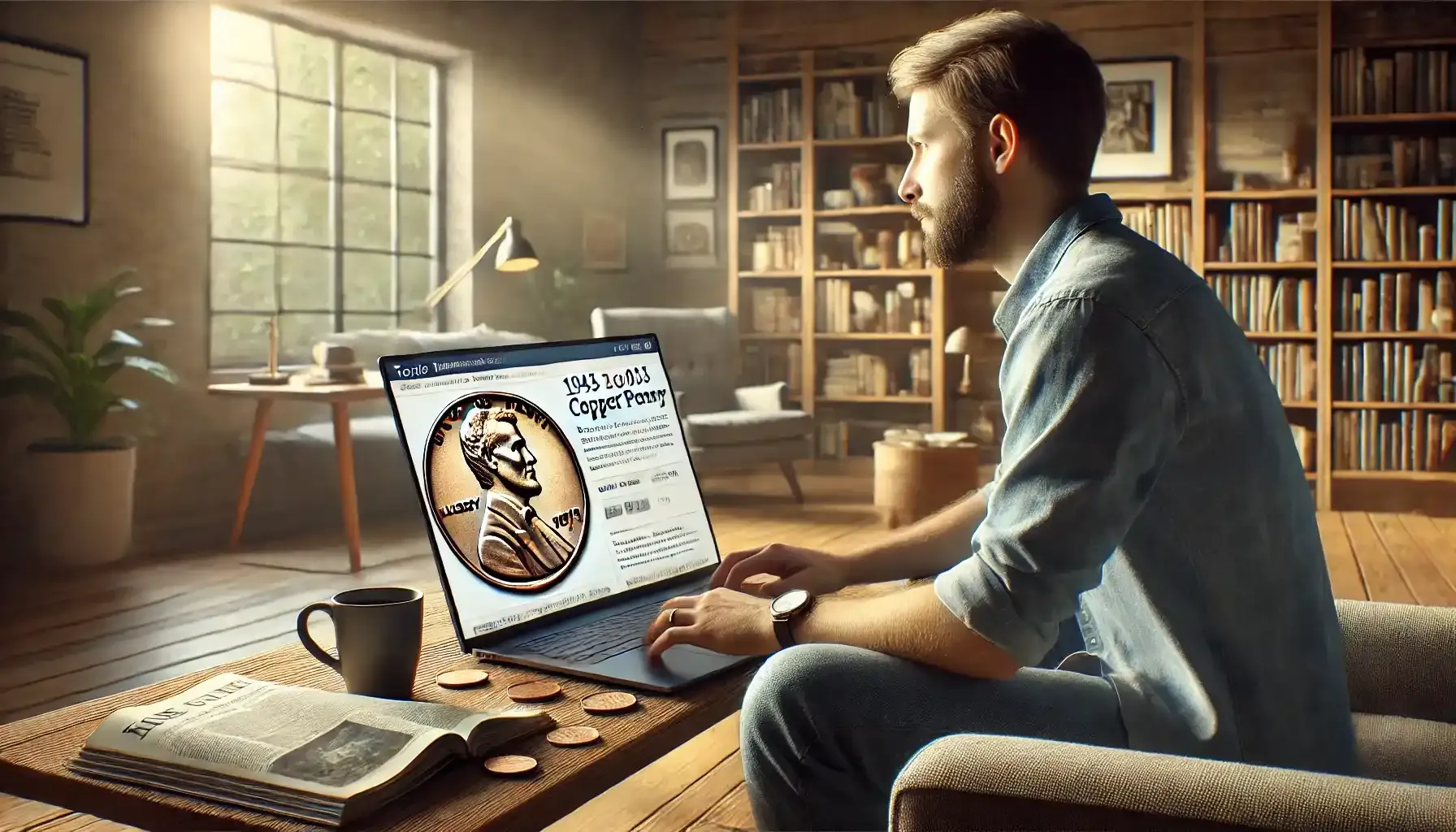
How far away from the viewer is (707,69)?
24.5 ft

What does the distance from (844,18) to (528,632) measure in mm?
6231

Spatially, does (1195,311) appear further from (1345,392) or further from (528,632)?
(1345,392)

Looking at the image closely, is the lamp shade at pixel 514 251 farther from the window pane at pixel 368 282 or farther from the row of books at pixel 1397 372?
the row of books at pixel 1397 372

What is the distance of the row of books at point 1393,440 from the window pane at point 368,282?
4662mm

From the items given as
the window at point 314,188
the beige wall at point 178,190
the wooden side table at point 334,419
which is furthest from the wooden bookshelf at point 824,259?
the wooden side table at point 334,419

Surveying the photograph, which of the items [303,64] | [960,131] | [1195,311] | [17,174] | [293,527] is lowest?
[293,527]

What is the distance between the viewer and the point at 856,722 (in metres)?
1.09

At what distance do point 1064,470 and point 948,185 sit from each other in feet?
1.21

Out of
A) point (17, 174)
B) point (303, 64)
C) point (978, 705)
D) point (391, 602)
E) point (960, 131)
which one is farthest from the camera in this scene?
point (303, 64)

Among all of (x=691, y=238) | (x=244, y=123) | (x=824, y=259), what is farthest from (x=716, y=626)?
(x=691, y=238)

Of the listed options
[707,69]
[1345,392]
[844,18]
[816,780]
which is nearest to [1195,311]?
[816,780]

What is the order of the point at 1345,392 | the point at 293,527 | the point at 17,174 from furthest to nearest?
the point at 1345,392 < the point at 293,527 < the point at 17,174

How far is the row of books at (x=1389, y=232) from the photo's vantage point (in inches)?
229

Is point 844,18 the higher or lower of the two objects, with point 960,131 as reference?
higher
